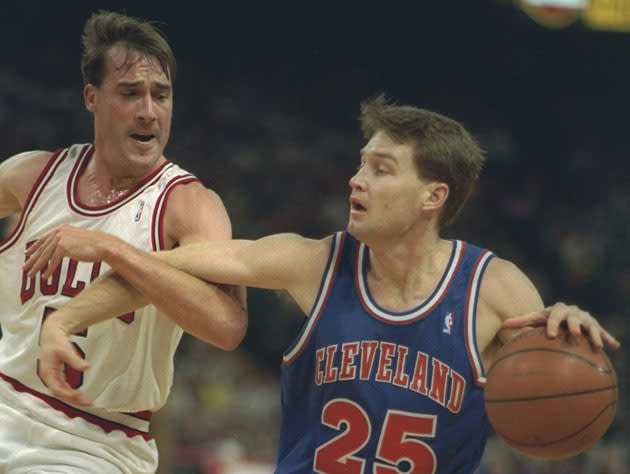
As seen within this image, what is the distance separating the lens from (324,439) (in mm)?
3762

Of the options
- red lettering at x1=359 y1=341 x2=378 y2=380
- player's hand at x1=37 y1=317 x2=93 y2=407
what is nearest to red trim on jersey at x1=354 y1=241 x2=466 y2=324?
red lettering at x1=359 y1=341 x2=378 y2=380

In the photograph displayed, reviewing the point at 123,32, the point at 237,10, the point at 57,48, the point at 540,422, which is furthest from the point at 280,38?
the point at 540,422

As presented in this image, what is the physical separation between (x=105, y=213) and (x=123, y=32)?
0.79 m

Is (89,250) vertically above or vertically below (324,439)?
above

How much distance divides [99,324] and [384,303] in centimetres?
114

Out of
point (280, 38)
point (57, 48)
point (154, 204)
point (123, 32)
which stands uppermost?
point (280, 38)

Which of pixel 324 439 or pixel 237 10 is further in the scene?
pixel 237 10

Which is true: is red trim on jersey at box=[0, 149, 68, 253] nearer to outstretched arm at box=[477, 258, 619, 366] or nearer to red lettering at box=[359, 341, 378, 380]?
red lettering at box=[359, 341, 378, 380]

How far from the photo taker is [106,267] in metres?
3.95

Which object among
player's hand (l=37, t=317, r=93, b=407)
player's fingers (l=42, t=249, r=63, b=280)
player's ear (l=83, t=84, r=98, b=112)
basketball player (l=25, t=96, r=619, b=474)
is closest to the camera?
player's hand (l=37, t=317, r=93, b=407)

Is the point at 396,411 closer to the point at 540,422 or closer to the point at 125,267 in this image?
the point at 540,422

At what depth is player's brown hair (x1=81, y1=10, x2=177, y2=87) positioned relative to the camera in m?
4.14

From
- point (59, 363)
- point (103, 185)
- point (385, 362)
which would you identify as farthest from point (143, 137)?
point (385, 362)

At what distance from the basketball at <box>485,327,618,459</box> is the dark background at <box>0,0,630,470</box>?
29.0ft
